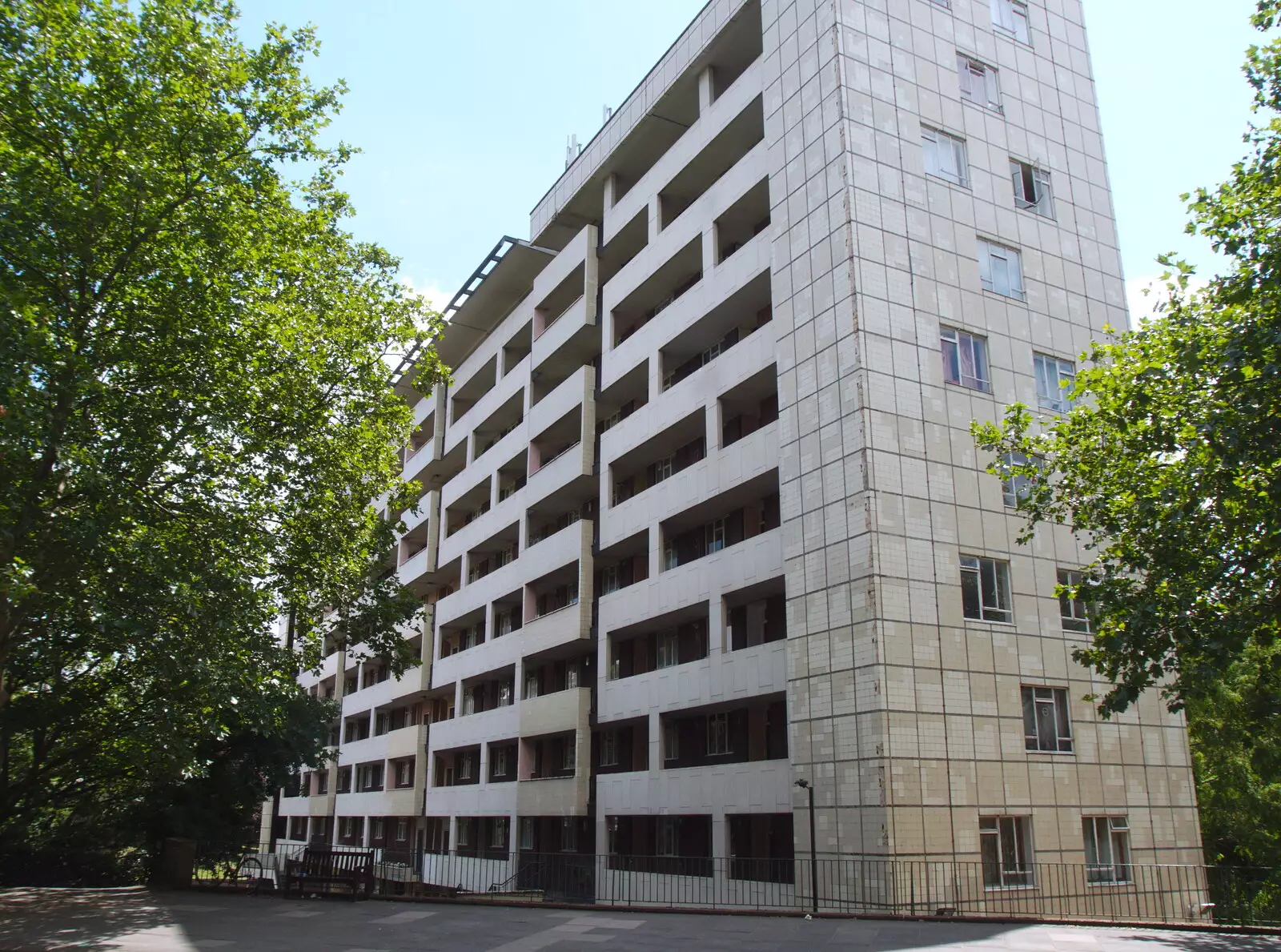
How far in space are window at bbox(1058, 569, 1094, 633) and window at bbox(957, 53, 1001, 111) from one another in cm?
1410

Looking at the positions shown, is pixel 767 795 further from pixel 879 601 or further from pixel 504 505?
pixel 504 505

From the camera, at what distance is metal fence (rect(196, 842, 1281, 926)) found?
2181cm

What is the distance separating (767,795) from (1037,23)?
84.0ft

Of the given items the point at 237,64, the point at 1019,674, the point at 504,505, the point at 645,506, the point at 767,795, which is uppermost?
the point at 237,64

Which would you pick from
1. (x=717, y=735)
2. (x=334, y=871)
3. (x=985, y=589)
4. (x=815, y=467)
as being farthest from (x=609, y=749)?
(x=985, y=589)

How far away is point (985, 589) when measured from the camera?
83.2ft

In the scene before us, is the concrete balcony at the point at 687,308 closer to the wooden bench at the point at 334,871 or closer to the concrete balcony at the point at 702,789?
the concrete balcony at the point at 702,789

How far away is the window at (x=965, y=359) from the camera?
26.9 meters

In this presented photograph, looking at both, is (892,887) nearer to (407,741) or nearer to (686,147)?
(686,147)

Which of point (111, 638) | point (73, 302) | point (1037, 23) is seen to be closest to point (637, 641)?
point (111, 638)

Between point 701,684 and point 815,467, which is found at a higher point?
point 815,467

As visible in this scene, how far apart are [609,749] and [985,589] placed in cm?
1538

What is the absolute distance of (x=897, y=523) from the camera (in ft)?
80.1

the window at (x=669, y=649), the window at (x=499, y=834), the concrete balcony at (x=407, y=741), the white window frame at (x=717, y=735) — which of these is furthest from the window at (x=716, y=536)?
the concrete balcony at (x=407, y=741)
